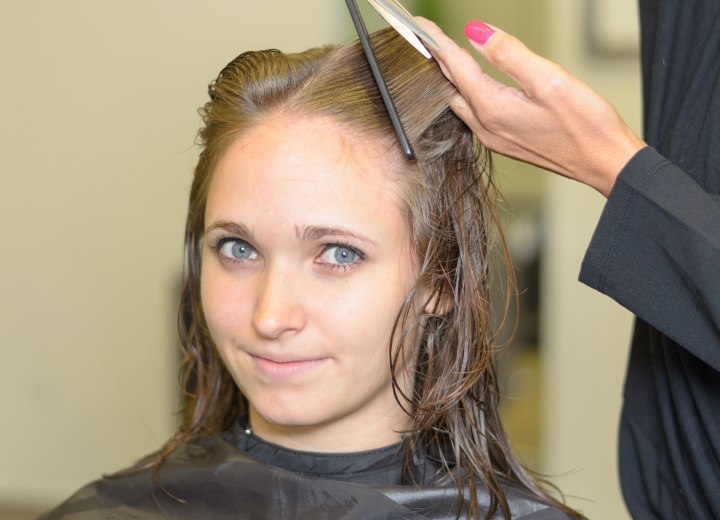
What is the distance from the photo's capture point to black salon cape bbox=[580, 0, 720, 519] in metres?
1.00

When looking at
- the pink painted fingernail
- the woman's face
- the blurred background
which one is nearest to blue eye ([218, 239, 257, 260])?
the woman's face

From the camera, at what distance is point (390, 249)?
1166 mm

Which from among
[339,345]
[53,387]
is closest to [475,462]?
[339,345]

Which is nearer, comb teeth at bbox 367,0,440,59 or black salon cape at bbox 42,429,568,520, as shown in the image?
comb teeth at bbox 367,0,440,59

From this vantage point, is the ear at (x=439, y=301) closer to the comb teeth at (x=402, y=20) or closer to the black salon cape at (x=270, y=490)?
the black salon cape at (x=270, y=490)

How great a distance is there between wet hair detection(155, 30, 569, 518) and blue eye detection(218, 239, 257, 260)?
11 cm

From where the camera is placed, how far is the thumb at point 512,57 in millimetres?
1017

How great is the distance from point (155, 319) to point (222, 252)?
150 cm

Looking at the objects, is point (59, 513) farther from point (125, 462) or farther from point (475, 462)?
point (125, 462)

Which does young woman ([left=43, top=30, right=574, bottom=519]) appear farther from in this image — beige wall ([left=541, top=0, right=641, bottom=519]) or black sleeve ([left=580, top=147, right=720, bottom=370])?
beige wall ([left=541, top=0, right=641, bottom=519])

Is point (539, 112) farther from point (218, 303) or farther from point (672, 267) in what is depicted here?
point (218, 303)

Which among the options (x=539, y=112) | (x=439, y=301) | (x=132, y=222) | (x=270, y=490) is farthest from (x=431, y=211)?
(x=132, y=222)

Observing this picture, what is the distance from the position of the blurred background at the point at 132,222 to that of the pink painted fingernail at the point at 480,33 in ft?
4.54

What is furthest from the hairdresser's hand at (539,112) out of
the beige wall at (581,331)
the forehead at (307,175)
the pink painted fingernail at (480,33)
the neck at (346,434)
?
the beige wall at (581,331)
